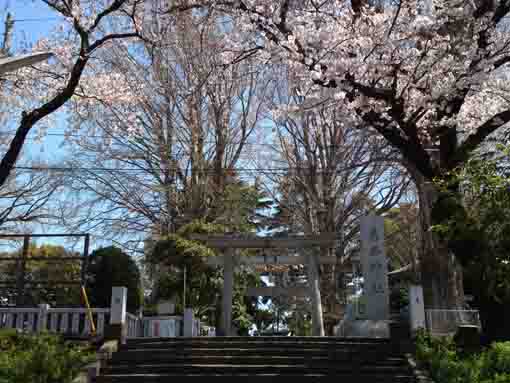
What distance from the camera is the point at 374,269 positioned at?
1507 centimetres

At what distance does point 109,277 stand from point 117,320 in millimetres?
2523

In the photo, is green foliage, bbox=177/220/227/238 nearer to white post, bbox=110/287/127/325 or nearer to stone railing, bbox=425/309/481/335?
white post, bbox=110/287/127/325

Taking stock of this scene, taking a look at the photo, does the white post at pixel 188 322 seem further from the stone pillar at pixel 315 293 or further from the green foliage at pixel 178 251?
the stone pillar at pixel 315 293

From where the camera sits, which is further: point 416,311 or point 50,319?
point 50,319

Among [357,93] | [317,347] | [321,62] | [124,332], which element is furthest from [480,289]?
[124,332]

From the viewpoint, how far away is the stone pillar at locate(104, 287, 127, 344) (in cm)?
1180

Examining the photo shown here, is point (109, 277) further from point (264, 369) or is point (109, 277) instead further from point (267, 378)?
→ point (267, 378)

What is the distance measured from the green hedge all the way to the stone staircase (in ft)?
1.29

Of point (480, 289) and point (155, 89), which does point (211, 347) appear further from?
point (155, 89)

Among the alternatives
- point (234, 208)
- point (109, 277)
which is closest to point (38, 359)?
point (109, 277)

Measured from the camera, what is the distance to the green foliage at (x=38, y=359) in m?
9.22

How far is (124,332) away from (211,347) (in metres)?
1.86

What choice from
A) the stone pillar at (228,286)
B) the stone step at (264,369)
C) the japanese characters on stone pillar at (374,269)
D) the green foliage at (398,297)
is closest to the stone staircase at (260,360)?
the stone step at (264,369)

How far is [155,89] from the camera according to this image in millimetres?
22141
